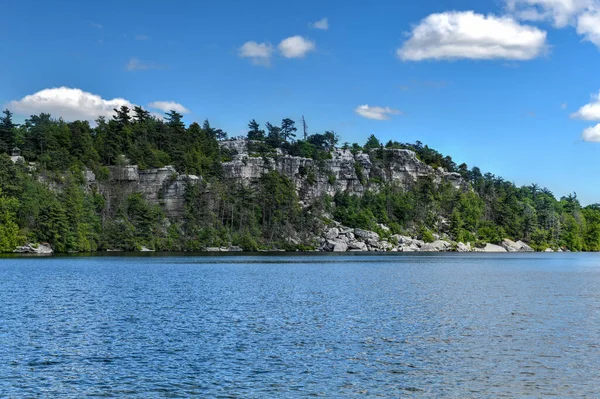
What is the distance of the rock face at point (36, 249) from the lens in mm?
128375

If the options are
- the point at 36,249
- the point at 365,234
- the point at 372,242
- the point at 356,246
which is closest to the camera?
the point at 36,249

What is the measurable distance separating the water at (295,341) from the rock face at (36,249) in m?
71.4

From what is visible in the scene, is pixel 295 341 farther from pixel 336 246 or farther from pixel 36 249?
pixel 336 246

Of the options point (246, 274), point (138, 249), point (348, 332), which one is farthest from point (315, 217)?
point (348, 332)

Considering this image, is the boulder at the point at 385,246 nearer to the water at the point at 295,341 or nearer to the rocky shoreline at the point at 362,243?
the rocky shoreline at the point at 362,243

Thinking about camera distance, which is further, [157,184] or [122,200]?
[157,184]

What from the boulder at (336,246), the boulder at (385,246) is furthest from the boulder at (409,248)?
the boulder at (336,246)

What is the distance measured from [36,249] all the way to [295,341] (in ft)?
366

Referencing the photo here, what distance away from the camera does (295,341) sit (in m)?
33.9

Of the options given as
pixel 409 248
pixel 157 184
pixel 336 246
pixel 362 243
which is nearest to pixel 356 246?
pixel 362 243

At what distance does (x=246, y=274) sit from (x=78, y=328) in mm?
44319

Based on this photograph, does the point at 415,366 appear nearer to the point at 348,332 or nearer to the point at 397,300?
the point at 348,332

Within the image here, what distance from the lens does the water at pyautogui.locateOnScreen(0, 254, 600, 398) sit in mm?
24938

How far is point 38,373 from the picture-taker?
86.9ft
